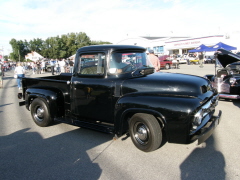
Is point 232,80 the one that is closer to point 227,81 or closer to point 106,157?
point 227,81

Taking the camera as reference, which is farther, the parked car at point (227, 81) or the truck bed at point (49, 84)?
the parked car at point (227, 81)

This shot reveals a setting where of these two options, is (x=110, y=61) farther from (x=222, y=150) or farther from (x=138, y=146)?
(x=222, y=150)

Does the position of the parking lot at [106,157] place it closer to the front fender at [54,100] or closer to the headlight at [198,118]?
the front fender at [54,100]

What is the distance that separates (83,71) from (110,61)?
0.72 metres

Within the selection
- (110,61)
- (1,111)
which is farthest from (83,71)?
(1,111)

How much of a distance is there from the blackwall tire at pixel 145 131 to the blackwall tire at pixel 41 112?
229 centimetres

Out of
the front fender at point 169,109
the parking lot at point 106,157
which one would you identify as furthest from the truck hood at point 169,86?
the parking lot at point 106,157

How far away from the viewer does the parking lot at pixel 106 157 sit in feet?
9.66

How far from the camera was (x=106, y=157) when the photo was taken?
11.5 ft

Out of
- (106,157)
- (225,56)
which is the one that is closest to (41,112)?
(106,157)

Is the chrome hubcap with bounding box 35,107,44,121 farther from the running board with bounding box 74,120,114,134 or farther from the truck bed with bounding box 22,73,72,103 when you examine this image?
the running board with bounding box 74,120,114,134

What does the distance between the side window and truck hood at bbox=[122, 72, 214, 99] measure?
A: 643mm

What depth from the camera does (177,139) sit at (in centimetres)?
304

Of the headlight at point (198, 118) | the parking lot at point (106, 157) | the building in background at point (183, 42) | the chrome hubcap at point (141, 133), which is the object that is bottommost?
the parking lot at point (106, 157)
